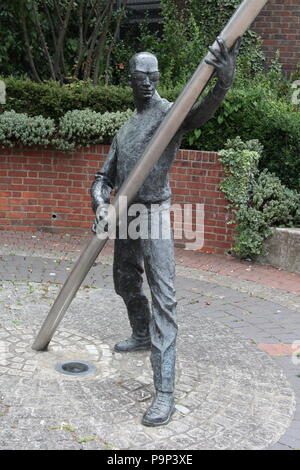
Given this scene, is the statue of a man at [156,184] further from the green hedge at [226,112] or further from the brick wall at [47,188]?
the brick wall at [47,188]

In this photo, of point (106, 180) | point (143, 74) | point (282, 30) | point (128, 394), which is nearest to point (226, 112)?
point (282, 30)

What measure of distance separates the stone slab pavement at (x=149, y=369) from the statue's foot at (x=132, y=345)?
0.24 feet

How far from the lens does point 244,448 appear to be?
12.0 feet

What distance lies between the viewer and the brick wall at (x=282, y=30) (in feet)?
36.9

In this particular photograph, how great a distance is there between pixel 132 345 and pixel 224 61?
7.50 ft

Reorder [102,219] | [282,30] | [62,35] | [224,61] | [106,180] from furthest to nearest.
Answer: [282,30]
[62,35]
[106,180]
[102,219]
[224,61]

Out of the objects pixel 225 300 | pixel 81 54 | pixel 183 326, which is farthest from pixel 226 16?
pixel 183 326

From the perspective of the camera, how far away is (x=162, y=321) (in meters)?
4.04

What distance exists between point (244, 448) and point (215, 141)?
5481 millimetres

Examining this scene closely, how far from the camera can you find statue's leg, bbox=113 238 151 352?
455 cm

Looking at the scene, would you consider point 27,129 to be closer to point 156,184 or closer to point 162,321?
point 156,184

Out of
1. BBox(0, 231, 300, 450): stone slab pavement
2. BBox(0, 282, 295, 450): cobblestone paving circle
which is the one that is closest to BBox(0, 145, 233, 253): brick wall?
BBox(0, 231, 300, 450): stone slab pavement

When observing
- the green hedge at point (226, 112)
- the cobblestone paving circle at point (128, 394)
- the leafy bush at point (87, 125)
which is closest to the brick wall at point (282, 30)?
the green hedge at point (226, 112)

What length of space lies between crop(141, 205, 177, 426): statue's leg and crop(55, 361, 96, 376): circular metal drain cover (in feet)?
2.29
